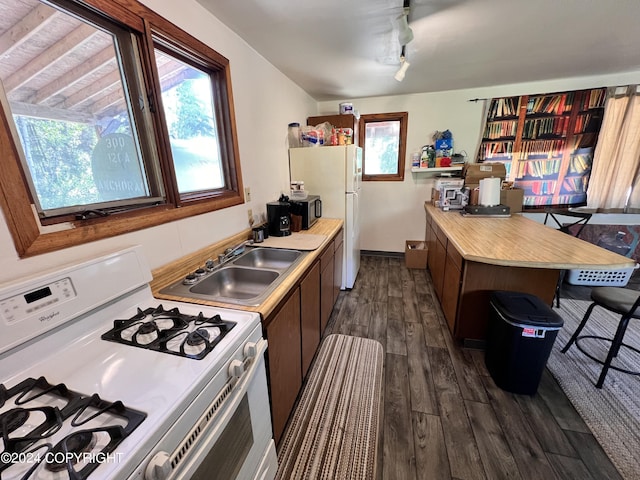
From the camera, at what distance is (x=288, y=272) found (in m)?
1.40

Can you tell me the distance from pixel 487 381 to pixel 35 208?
253 centimetres

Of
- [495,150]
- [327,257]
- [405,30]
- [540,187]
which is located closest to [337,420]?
[327,257]

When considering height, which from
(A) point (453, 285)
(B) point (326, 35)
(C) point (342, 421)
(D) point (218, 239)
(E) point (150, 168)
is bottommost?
(C) point (342, 421)

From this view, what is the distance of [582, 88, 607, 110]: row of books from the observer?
2899mm

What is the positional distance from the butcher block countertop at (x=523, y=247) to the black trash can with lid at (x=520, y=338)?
285 mm

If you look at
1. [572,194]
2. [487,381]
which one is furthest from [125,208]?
[572,194]

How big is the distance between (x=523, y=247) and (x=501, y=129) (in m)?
2.28

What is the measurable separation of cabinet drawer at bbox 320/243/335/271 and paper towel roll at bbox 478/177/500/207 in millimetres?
1812

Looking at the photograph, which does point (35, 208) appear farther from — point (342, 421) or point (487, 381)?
point (487, 381)

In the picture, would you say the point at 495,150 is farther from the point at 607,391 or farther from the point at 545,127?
the point at 607,391

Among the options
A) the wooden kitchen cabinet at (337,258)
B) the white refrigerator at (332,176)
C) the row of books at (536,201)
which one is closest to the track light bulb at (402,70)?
the white refrigerator at (332,176)

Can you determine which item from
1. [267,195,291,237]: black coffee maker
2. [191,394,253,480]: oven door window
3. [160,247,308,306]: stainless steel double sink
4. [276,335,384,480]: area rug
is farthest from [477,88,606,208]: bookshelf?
[191,394,253,480]: oven door window

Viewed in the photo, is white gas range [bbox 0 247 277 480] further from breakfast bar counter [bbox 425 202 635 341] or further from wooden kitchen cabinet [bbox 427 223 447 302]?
wooden kitchen cabinet [bbox 427 223 447 302]

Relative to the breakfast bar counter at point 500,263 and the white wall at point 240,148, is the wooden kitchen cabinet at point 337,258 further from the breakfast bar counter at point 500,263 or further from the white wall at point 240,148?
the breakfast bar counter at point 500,263
